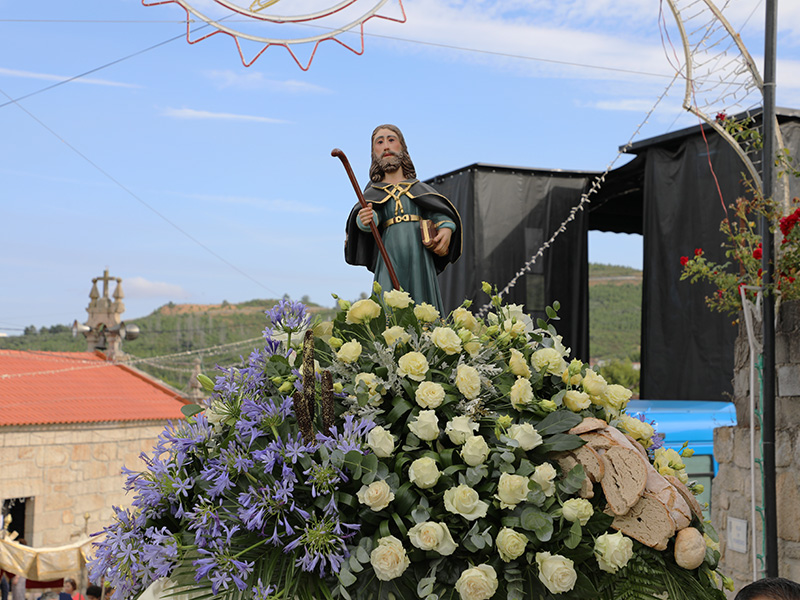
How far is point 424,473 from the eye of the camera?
1762 millimetres

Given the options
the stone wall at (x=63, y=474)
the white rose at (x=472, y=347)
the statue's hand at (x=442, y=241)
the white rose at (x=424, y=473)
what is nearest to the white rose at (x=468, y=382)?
the white rose at (x=472, y=347)

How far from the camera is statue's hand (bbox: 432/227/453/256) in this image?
10.0 feet

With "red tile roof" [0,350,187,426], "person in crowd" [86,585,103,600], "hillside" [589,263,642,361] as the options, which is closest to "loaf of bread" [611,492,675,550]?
"person in crowd" [86,585,103,600]

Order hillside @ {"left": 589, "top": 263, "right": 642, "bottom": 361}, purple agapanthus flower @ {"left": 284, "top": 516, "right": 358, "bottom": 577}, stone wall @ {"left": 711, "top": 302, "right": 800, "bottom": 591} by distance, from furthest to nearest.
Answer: hillside @ {"left": 589, "top": 263, "right": 642, "bottom": 361}, stone wall @ {"left": 711, "top": 302, "right": 800, "bottom": 591}, purple agapanthus flower @ {"left": 284, "top": 516, "right": 358, "bottom": 577}

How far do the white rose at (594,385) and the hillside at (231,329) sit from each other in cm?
3790

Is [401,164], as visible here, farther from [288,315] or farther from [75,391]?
[75,391]

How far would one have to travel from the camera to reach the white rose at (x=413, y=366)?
1.91 metres

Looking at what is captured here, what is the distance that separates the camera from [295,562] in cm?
172

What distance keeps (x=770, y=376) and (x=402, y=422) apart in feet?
14.0

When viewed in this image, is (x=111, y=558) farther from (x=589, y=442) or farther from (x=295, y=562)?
(x=589, y=442)

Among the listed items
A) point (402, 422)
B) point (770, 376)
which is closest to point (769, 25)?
point (770, 376)

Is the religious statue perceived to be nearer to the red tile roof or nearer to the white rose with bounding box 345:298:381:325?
the white rose with bounding box 345:298:381:325

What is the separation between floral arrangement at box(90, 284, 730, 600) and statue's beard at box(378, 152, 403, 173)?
124 cm

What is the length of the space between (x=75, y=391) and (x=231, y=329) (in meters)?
30.9
